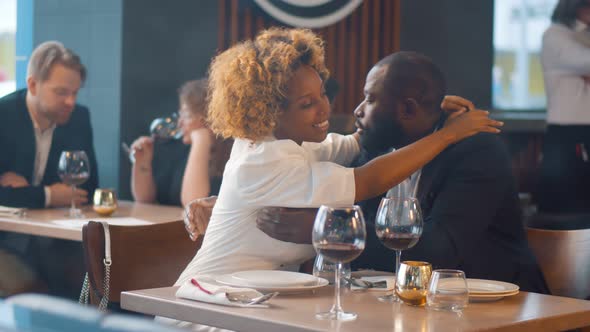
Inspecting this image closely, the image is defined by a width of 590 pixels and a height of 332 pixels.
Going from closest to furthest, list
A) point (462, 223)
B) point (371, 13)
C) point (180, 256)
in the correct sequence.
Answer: point (462, 223)
point (180, 256)
point (371, 13)

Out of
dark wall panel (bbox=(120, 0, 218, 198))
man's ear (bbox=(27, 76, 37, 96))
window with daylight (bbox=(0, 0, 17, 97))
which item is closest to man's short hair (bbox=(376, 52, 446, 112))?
man's ear (bbox=(27, 76, 37, 96))

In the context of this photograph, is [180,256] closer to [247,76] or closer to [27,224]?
[247,76]

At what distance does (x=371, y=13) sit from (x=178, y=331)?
16.2 feet

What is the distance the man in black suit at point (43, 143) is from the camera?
379cm

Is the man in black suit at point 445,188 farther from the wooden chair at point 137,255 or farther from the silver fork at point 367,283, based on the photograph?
the wooden chair at point 137,255

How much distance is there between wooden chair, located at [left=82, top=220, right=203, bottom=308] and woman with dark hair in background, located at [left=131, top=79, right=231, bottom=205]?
1367mm

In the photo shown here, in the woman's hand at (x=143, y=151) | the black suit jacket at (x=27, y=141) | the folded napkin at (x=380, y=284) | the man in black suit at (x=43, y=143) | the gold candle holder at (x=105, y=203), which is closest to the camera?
the folded napkin at (x=380, y=284)

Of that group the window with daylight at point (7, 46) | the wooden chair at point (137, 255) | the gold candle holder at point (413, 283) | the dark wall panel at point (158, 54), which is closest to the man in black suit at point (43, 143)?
the dark wall panel at point (158, 54)

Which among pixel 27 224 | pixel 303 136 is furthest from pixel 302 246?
pixel 27 224

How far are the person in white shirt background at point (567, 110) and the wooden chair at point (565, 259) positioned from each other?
2142 millimetres

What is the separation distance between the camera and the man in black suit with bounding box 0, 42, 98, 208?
3949mm

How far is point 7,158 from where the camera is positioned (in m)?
3.93

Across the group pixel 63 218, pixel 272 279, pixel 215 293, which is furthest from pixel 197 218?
pixel 63 218

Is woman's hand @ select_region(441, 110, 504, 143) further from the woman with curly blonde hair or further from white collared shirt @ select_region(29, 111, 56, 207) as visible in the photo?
white collared shirt @ select_region(29, 111, 56, 207)
